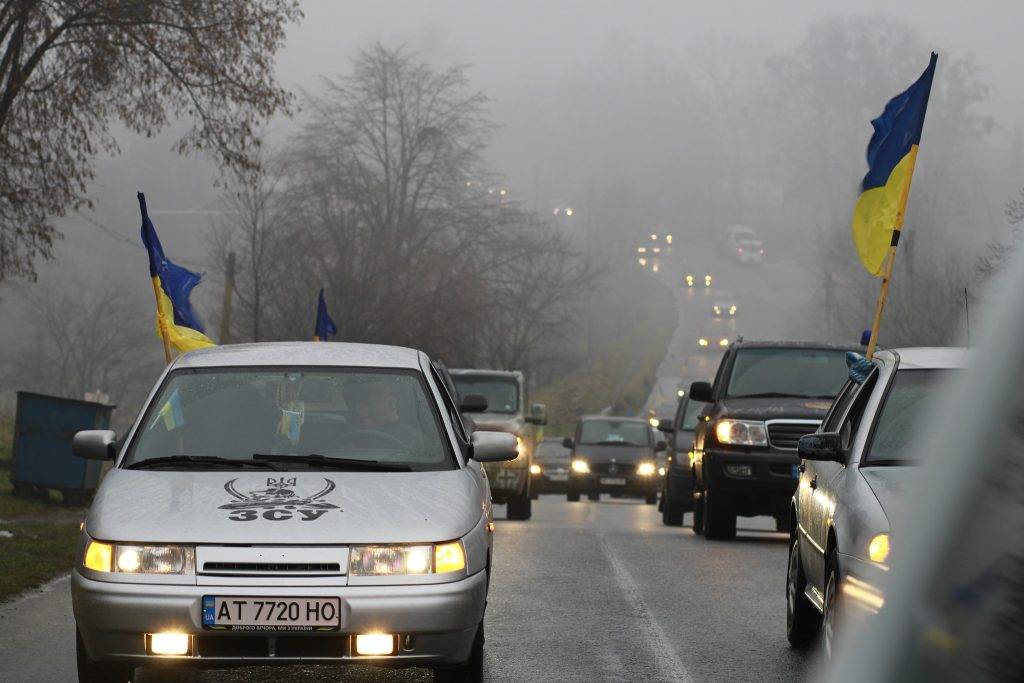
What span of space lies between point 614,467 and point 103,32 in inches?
761

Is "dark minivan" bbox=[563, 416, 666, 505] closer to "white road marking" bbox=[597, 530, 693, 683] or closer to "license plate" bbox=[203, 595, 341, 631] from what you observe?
"white road marking" bbox=[597, 530, 693, 683]

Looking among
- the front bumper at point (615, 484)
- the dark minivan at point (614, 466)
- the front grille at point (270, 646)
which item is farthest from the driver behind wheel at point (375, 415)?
the front bumper at point (615, 484)

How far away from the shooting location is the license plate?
21.5 ft

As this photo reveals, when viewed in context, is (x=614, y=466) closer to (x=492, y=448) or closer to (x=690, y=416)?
(x=690, y=416)

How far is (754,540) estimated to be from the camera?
59.0 ft

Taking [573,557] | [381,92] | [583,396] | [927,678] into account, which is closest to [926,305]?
[381,92]

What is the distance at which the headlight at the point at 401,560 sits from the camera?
21.9 ft

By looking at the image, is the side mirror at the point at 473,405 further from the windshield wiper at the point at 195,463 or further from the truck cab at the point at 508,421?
the windshield wiper at the point at 195,463

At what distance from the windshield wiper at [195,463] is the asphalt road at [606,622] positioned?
101 cm

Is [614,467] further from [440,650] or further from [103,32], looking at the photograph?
[440,650]

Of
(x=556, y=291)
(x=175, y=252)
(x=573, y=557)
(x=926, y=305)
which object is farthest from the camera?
(x=175, y=252)

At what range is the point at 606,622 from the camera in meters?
10.2

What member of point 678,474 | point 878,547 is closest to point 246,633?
point 878,547

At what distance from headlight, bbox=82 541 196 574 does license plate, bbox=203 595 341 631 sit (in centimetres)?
18
